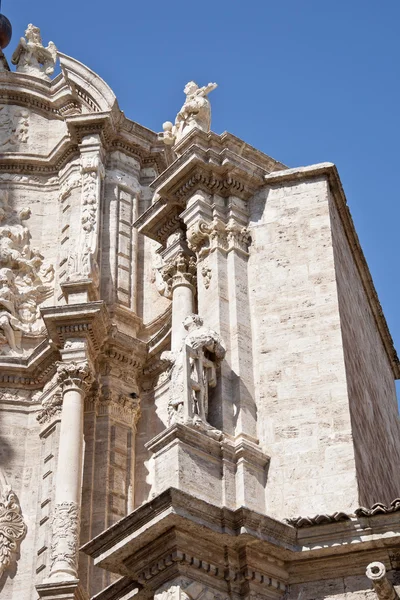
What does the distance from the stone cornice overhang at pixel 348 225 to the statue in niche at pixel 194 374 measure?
2.76 meters

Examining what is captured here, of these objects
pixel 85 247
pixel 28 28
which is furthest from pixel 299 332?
pixel 28 28

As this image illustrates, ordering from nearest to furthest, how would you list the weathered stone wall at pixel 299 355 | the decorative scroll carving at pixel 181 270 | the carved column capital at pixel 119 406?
the weathered stone wall at pixel 299 355 < the decorative scroll carving at pixel 181 270 < the carved column capital at pixel 119 406

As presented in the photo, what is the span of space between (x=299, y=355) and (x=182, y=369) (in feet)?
4.69

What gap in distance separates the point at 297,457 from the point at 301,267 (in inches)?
101

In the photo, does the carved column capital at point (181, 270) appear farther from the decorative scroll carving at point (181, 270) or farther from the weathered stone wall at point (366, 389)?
the weathered stone wall at point (366, 389)

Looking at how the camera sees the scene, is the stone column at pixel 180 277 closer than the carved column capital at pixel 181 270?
Yes

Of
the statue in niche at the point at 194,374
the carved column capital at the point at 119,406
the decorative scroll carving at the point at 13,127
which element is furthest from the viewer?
the decorative scroll carving at the point at 13,127

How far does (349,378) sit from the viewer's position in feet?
45.3

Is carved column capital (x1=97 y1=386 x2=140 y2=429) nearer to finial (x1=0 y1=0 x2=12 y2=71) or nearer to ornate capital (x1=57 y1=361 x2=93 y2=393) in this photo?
ornate capital (x1=57 y1=361 x2=93 y2=393)

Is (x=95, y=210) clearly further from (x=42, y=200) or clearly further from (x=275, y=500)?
(x=275, y=500)

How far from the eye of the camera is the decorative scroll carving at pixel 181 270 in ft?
50.9

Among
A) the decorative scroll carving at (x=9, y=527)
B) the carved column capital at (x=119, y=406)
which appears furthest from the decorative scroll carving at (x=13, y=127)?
the decorative scroll carving at (x=9, y=527)

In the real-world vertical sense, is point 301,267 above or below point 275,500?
above

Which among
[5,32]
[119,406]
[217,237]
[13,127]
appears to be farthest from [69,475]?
[5,32]
